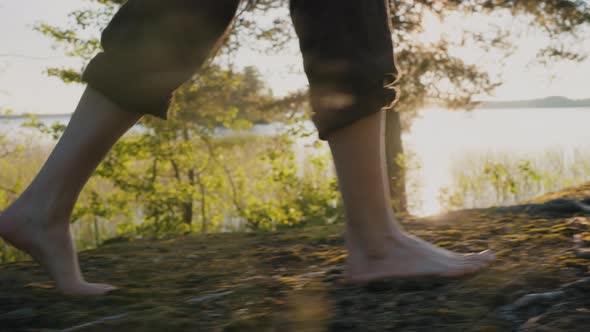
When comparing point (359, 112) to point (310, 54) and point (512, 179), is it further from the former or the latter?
point (512, 179)

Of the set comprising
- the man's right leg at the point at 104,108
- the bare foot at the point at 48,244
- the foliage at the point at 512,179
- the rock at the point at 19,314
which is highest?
the man's right leg at the point at 104,108

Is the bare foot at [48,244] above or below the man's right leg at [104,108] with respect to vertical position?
below

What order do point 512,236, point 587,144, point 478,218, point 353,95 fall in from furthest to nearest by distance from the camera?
point 587,144, point 478,218, point 512,236, point 353,95

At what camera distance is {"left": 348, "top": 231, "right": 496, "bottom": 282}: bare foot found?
4.82 feet

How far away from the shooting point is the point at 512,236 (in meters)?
1.91

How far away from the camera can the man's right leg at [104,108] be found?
4.66ft

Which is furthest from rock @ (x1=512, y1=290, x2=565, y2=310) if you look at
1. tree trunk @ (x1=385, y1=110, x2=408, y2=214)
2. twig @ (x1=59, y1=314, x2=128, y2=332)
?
tree trunk @ (x1=385, y1=110, x2=408, y2=214)

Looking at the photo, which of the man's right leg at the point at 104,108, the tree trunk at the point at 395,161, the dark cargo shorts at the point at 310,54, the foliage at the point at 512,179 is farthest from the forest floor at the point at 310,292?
the foliage at the point at 512,179

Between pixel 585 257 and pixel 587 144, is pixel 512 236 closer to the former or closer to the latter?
pixel 585 257

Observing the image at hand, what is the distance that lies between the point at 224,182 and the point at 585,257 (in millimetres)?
6764

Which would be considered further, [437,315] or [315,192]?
[315,192]

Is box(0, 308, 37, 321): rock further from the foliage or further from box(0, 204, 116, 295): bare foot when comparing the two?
the foliage

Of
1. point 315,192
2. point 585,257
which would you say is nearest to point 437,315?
point 585,257

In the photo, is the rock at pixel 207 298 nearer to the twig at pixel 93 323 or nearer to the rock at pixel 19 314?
the twig at pixel 93 323
